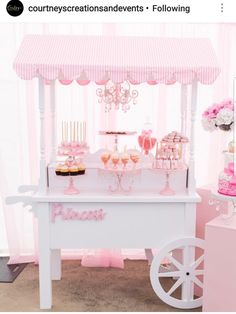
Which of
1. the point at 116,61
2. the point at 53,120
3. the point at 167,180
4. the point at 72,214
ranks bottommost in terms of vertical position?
the point at 72,214

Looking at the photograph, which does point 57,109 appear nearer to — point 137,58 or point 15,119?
point 15,119

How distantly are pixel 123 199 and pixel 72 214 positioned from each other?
415mm

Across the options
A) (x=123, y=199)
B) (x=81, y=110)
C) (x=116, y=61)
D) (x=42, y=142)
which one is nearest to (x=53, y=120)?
(x=81, y=110)

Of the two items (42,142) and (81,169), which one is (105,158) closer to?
(81,169)

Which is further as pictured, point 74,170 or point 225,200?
point 74,170

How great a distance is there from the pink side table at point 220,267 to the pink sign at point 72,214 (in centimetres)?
84

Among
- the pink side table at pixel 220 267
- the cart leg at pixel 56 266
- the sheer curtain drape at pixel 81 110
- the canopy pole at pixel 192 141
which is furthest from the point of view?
the sheer curtain drape at pixel 81 110

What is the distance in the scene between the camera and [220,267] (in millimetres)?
3350

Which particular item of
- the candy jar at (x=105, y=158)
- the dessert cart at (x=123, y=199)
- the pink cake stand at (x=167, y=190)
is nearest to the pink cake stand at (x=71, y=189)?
the dessert cart at (x=123, y=199)

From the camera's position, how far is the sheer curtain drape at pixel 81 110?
465cm

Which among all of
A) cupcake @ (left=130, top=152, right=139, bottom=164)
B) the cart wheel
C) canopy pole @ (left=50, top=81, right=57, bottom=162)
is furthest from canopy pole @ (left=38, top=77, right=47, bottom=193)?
the cart wheel

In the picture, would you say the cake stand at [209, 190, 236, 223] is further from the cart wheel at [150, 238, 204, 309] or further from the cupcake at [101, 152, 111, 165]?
the cupcake at [101, 152, 111, 165]

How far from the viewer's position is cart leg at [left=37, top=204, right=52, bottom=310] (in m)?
3.66

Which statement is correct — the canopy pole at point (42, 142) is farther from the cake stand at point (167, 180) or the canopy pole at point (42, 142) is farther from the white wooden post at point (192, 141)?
the white wooden post at point (192, 141)
